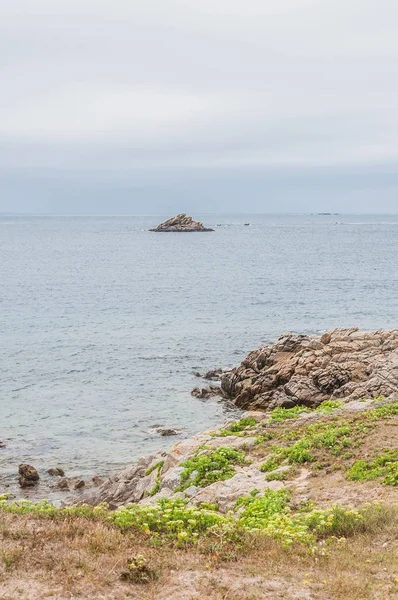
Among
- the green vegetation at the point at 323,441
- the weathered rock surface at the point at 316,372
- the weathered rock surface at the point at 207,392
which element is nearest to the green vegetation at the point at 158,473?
the green vegetation at the point at 323,441

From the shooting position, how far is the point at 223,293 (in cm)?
7769

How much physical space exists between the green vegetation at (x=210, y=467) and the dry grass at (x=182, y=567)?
5920 millimetres

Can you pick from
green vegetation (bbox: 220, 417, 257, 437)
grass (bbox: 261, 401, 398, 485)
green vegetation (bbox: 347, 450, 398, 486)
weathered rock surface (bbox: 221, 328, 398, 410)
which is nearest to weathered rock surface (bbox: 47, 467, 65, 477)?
green vegetation (bbox: 220, 417, 257, 437)

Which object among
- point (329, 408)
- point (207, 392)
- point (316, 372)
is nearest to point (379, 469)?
point (329, 408)

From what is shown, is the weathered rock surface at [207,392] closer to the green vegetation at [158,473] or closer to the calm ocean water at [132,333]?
the calm ocean water at [132,333]

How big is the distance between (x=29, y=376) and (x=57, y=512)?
91.5ft

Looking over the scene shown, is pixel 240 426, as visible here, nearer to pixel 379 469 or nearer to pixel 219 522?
pixel 379 469

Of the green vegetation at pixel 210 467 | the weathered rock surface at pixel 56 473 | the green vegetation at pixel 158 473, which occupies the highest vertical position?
the green vegetation at pixel 210 467

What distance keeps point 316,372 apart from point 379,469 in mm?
16199

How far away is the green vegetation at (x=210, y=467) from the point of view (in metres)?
18.7

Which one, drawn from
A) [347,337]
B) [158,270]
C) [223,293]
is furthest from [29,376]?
[158,270]

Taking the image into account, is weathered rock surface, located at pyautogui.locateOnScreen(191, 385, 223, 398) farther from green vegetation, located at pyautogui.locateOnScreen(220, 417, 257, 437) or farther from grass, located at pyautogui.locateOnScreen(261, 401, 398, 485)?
grass, located at pyautogui.locateOnScreen(261, 401, 398, 485)

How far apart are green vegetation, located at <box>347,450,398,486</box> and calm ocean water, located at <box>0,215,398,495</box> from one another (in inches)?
500

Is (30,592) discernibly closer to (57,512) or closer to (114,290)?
(57,512)
